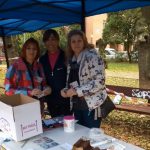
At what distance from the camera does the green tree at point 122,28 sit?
21.7 metres

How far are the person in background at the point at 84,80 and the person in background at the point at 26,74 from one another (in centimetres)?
37

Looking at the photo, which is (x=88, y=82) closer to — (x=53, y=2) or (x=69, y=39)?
(x=69, y=39)

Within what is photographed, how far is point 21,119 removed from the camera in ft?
7.19

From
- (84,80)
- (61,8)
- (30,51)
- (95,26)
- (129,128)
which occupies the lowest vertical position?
(129,128)

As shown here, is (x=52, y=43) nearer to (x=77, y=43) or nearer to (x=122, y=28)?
(x=77, y=43)

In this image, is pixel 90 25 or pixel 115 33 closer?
pixel 115 33

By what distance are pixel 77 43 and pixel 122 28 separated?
20004 millimetres

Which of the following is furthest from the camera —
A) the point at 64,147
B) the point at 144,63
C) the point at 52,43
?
the point at 144,63

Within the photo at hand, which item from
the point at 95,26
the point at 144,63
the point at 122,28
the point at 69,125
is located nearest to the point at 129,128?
the point at 144,63

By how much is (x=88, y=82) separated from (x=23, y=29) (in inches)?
184

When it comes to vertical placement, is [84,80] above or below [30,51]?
below

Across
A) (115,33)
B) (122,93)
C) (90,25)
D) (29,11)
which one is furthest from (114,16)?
(29,11)

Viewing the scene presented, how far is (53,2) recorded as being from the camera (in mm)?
3873

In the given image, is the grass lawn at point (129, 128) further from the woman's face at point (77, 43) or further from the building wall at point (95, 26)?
the building wall at point (95, 26)
